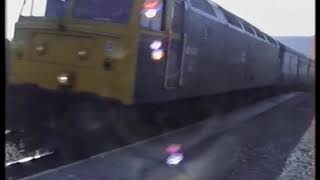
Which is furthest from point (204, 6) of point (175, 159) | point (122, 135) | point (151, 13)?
point (175, 159)

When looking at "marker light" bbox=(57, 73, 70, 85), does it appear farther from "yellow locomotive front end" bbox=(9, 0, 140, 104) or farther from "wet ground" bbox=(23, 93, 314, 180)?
"wet ground" bbox=(23, 93, 314, 180)

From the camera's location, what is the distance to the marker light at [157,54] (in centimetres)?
823

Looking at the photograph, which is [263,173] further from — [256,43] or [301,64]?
[301,64]

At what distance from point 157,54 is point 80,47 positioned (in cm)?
132

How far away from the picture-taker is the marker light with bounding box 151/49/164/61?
8.23 metres

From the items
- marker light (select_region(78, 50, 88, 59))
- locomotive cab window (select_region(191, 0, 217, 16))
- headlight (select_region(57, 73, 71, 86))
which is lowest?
headlight (select_region(57, 73, 71, 86))

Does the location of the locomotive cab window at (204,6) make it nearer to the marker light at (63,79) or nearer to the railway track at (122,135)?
the railway track at (122,135)

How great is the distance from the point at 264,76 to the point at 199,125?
9632mm

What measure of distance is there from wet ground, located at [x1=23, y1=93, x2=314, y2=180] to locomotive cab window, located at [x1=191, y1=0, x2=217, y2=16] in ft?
8.64

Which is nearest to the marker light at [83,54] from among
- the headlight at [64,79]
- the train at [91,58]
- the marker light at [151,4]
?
the train at [91,58]

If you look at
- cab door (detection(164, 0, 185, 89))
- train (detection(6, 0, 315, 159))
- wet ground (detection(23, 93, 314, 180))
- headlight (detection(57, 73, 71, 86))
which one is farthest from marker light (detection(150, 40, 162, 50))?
wet ground (detection(23, 93, 314, 180))

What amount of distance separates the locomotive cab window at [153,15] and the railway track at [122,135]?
1474mm

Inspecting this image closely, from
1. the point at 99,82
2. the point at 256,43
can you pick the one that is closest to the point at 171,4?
the point at 99,82

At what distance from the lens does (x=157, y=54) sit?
834cm
